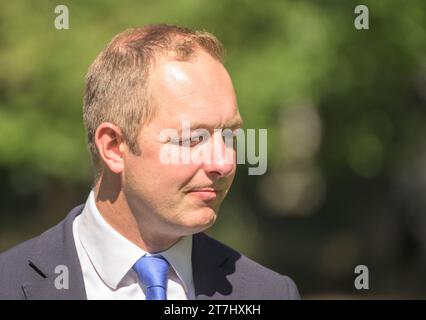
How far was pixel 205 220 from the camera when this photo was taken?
284cm

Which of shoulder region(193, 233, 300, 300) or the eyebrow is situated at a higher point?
the eyebrow

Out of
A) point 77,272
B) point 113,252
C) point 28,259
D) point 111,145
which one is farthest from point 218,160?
point 28,259

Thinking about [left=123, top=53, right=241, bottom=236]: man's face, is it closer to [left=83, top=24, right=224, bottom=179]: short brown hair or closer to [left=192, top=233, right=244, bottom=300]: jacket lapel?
[left=83, top=24, right=224, bottom=179]: short brown hair

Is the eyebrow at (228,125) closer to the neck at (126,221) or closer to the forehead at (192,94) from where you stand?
the forehead at (192,94)

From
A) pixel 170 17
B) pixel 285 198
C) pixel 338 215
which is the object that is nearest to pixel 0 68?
pixel 170 17

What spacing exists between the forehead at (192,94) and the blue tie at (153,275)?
0.47 m

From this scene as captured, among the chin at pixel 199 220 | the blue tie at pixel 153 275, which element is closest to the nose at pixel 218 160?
the chin at pixel 199 220

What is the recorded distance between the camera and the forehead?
9.27ft

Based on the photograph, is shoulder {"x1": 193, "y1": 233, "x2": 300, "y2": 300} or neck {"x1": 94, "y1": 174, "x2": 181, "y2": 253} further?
shoulder {"x1": 193, "y1": 233, "x2": 300, "y2": 300}

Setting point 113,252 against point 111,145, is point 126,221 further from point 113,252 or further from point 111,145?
point 111,145

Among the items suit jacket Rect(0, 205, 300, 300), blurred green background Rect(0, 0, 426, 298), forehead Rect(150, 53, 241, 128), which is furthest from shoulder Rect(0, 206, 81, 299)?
blurred green background Rect(0, 0, 426, 298)

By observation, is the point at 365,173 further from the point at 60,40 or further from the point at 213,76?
the point at 213,76

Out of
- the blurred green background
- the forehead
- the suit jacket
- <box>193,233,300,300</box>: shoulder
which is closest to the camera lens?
the forehead

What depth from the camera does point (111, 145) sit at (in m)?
2.97
